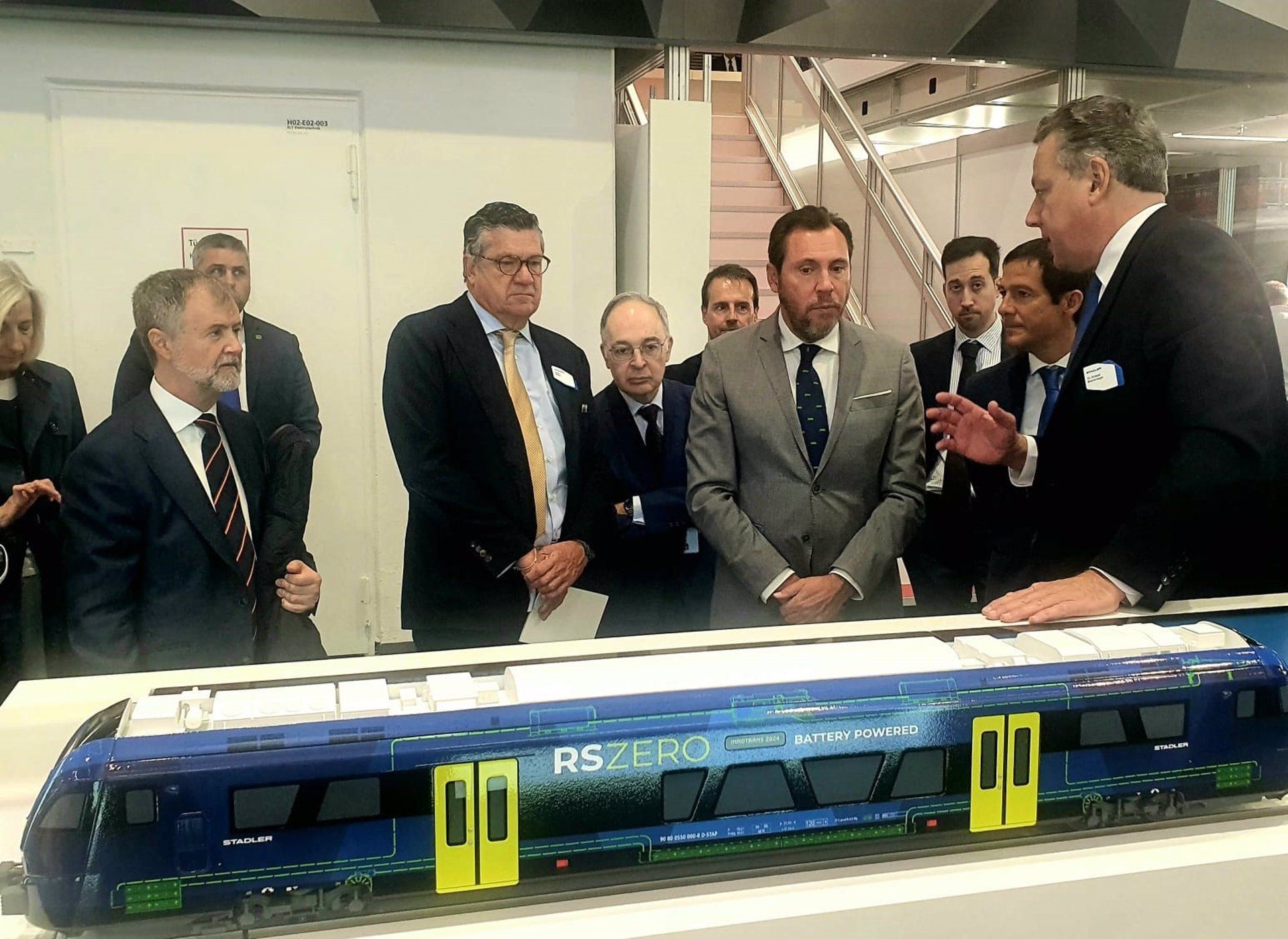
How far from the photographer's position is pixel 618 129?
4.12m

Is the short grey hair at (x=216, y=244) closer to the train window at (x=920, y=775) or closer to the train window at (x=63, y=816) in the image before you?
the train window at (x=63, y=816)

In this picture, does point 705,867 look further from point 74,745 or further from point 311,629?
point 311,629

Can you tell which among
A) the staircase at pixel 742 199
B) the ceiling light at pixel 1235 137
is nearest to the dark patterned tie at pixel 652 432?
the staircase at pixel 742 199

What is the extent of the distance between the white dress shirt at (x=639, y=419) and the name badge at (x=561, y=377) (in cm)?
19

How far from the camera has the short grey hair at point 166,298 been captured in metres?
3.26

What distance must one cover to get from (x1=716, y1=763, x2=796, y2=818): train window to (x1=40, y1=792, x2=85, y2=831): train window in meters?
0.74

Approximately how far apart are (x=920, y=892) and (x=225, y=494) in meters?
2.31

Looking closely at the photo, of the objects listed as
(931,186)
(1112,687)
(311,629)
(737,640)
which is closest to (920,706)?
(1112,687)

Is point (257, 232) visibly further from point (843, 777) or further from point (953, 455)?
point (843, 777)

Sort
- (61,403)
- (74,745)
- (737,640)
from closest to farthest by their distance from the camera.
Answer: (74,745)
(737,640)
(61,403)

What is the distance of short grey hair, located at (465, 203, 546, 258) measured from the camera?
3.75 meters

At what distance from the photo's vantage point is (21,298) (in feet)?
11.4

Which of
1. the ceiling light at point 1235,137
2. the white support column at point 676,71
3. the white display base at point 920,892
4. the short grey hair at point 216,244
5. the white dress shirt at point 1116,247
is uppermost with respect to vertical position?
the white support column at point 676,71

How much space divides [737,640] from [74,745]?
3.42 ft
